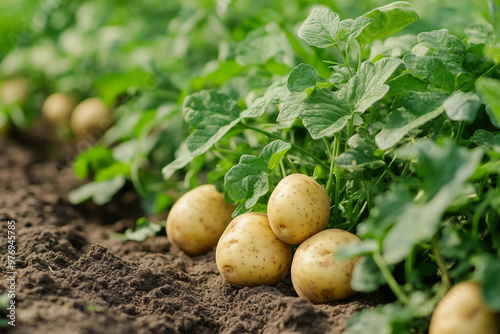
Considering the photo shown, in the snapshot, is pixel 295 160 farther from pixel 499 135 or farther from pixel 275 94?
pixel 499 135

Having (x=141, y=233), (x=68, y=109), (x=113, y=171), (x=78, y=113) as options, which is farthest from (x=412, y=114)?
(x=68, y=109)

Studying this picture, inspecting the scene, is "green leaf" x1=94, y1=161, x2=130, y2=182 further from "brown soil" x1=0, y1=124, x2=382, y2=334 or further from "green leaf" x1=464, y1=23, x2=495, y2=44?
"green leaf" x1=464, y1=23, x2=495, y2=44

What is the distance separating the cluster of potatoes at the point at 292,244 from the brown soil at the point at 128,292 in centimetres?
6

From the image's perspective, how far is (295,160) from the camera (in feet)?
6.31

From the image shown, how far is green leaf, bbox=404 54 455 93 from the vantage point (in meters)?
1.57

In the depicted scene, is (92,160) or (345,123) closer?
(345,123)

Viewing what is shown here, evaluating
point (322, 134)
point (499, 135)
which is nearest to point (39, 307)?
point (322, 134)

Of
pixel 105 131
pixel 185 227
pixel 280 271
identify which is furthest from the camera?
pixel 105 131

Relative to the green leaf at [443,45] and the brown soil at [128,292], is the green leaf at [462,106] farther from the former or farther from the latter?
the brown soil at [128,292]

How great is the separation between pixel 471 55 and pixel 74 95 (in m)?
3.12

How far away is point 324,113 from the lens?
163cm

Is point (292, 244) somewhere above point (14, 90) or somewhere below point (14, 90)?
below

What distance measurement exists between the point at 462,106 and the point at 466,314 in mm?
587

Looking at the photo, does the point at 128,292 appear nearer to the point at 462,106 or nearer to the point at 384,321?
the point at 384,321
